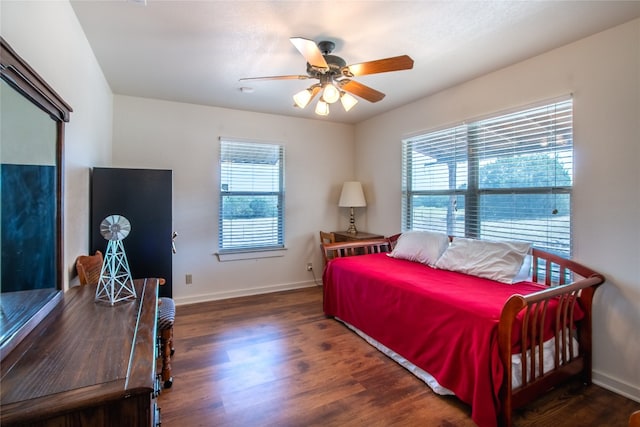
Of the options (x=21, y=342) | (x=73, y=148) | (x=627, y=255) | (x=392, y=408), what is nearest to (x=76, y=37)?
(x=73, y=148)

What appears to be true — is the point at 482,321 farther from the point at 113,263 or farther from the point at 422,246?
the point at 113,263

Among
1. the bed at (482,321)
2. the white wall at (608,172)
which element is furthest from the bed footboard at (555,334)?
the white wall at (608,172)

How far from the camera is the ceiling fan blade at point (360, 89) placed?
7.76 ft

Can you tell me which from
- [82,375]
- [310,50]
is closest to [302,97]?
[310,50]

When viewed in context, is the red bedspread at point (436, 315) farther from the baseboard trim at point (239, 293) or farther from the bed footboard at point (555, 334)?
the baseboard trim at point (239, 293)

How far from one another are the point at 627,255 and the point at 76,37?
3.87 meters

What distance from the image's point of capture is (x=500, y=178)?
2840mm

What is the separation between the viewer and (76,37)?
201 cm

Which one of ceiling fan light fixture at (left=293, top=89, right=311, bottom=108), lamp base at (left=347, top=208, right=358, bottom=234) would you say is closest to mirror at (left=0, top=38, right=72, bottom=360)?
ceiling fan light fixture at (left=293, top=89, right=311, bottom=108)

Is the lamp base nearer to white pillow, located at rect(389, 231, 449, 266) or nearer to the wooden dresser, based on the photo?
white pillow, located at rect(389, 231, 449, 266)

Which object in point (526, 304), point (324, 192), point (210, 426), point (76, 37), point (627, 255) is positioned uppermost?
point (76, 37)

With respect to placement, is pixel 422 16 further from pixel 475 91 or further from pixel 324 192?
pixel 324 192

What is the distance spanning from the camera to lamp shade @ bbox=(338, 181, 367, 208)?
438 cm

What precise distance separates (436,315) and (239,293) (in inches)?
108
